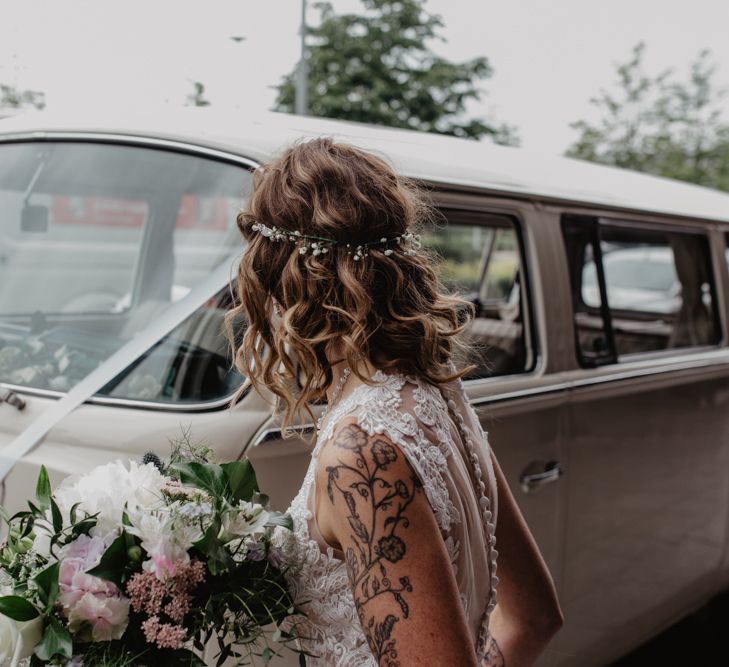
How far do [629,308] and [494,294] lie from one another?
0.98 m

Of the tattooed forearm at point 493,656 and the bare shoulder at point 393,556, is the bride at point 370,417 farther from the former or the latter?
the tattooed forearm at point 493,656

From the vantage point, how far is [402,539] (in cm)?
144

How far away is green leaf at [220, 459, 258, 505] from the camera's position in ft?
5.33

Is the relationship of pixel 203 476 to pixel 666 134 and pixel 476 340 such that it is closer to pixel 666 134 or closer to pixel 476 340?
pixel 476 340

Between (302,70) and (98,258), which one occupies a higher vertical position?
(302,70)

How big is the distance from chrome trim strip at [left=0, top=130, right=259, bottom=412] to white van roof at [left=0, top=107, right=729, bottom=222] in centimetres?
1

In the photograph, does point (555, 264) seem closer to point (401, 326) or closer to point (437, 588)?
point (401, 326)

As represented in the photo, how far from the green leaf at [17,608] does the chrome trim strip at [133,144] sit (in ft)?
2.87

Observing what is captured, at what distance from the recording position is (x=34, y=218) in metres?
3.26

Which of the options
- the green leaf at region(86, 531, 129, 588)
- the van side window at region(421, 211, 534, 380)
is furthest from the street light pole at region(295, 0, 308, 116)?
the green leaf at region(86, 531, 129, 588)

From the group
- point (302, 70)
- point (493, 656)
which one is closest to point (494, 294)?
point (302, 70)

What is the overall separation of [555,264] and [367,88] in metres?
13.3

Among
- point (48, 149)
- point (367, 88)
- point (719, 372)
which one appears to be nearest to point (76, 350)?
point (48, 149)

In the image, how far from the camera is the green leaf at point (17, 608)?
1412 millimetres
